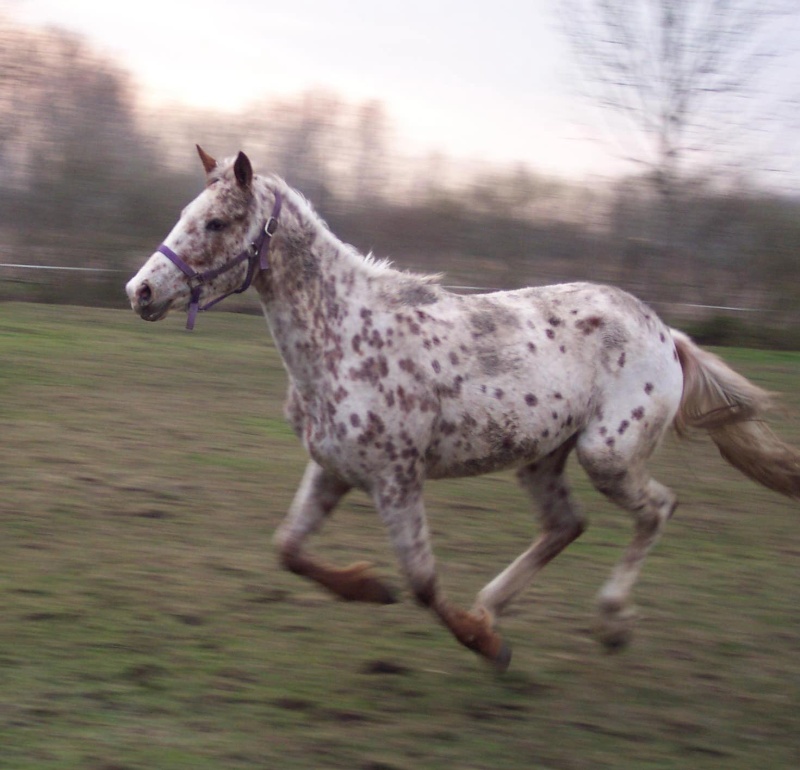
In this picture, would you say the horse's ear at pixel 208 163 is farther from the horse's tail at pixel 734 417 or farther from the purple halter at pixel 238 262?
the horse's tail at pixel 734 417

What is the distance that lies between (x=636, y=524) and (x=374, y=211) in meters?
14.2

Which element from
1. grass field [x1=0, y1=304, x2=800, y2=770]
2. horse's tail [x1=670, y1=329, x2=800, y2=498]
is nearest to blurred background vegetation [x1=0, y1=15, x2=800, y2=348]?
grass field [x1=0, y1=304, x2=800, y2=770]

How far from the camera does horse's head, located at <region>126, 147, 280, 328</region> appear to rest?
3951 mm

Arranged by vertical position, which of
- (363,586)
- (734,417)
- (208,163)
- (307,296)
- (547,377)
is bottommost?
(363,586)

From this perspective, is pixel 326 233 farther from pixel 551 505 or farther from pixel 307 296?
pixel 551 505

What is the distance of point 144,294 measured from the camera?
3895 millimetres

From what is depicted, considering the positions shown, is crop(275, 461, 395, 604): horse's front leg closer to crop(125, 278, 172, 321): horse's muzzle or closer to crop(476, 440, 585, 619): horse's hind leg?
crop(476, 440, 585, 619): horse's hind leg

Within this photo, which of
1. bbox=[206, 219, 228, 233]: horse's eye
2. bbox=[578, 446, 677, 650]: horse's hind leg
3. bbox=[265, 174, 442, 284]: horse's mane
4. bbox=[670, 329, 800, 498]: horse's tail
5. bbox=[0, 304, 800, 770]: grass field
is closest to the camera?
bbox=[0, 304, 800, 770]: grass field

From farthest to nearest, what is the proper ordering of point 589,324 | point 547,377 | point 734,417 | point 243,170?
point 734,417 < point 589,324 < point 547,377 < point 243,170

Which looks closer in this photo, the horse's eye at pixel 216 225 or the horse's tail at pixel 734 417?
the horse's eye at pixel 216 225

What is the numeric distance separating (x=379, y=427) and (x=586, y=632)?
1.54 metres

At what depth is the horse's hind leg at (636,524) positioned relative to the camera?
449 centimetres

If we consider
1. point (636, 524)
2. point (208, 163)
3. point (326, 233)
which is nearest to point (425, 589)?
point (636, 524)

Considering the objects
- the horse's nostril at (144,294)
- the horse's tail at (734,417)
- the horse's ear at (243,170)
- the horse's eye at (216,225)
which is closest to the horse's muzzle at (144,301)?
the horse's nostril at (144,294)
